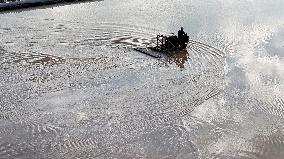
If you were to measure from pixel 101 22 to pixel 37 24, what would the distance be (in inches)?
130

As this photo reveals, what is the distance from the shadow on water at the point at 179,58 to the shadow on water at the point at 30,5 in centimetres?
1095

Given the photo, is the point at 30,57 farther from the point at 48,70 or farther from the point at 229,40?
the point at 229,40

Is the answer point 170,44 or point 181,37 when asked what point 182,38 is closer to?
point 181,37

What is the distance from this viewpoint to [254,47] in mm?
19797

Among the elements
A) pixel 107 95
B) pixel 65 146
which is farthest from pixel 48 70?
pixel 65 146

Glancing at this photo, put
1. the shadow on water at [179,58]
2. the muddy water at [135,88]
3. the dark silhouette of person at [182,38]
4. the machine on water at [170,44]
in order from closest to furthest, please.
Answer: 1. the muddy water at [135,88]
2. the shadow on water at [179,58]
3. the machine on water at [170,44]
4. the dark silhouette of person at [182,38]

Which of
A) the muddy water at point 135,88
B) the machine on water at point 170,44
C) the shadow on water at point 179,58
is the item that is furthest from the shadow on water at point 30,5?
the shadow on water at point 179,58

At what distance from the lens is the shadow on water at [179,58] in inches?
695

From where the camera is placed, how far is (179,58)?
18234 millimetres

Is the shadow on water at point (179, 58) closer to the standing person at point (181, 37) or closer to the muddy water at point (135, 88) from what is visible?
the muddy water at point (135, 88)

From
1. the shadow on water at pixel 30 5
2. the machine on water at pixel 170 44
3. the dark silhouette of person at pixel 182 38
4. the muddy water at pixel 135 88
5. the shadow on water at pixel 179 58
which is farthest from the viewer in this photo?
the shadow on water at pixel 30 5

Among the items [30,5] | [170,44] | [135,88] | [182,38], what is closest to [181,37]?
[182,38]

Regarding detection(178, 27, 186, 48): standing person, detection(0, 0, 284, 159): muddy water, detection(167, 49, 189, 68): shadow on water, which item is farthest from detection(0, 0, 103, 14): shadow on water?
detection(167, 49, 189, 68): shadow on water

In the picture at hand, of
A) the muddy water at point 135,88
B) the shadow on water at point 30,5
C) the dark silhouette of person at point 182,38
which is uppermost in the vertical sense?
the shadow on water at point 30,5
